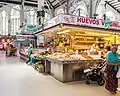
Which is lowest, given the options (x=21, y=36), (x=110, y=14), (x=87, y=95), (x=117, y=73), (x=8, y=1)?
(x=87, y=95)

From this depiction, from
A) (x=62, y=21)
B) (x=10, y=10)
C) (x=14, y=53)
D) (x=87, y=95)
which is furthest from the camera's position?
(x=10, y=10)

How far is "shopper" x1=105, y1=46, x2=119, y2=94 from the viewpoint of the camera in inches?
212

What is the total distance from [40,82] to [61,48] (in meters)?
4.72

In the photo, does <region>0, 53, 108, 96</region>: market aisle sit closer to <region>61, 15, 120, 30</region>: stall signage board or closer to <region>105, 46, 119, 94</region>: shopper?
<region>105, 46, 119, 94</region>: shopper

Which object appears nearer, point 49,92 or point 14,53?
point 49,92

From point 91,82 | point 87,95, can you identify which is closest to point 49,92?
point 87,95

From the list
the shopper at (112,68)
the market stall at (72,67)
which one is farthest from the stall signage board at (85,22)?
the shopper at (112,68)

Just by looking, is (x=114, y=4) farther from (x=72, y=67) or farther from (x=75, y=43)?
(x=72, y=67)

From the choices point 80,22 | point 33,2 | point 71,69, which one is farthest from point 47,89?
point 33,2

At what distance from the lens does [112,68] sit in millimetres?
5438

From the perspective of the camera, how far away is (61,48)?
1147 cm

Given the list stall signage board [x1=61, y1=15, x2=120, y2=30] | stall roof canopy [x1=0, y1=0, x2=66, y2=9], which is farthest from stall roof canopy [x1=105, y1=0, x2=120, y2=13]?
stall signage board [x1=61, y1=15, x2=120, y2=30]

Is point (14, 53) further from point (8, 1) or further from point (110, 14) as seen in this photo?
point (110, 14)

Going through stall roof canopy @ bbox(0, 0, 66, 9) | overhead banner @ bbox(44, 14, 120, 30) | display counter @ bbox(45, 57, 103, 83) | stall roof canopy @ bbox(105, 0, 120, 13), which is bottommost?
display counter @ bbox(45, 57, 103, 83)
